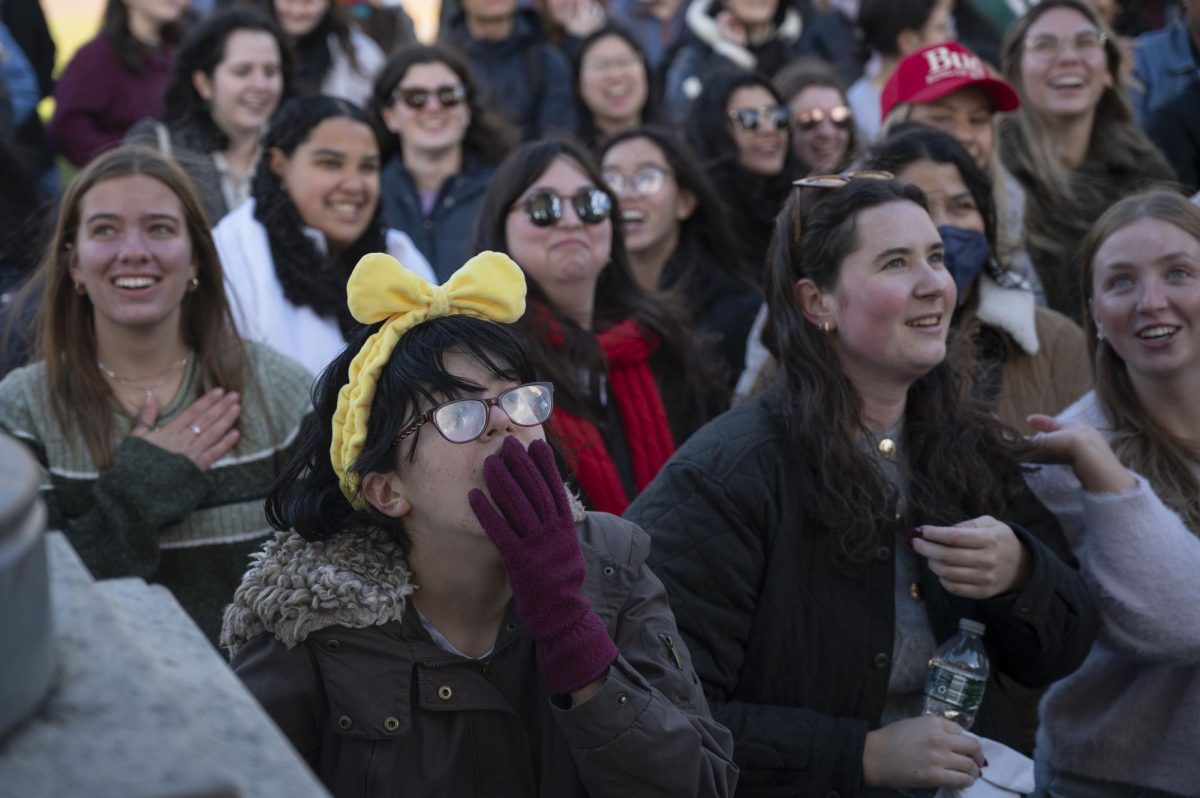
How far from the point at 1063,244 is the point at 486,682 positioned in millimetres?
3819

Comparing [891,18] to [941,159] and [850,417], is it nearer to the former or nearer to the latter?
[941,159]

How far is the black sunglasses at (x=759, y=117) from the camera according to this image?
6328 millimetres

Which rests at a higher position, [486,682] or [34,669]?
Result: [34,669]

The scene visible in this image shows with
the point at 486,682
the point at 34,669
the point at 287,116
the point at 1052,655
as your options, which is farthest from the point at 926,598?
the point at 287,116

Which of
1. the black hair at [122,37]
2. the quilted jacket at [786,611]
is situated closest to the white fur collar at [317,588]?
the quilted jacket at [786,611]

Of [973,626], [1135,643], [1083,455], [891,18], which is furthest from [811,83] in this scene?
[973,626]

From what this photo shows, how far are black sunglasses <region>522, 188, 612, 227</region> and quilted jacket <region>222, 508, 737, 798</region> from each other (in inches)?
89.5

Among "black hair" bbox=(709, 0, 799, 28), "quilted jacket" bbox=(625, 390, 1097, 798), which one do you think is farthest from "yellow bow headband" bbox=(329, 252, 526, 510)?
"black hair" bbox=(709, 0, 799, 28)

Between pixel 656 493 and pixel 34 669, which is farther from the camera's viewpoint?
pixel 656 493

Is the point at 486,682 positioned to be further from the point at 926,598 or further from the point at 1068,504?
the point at 1068,504

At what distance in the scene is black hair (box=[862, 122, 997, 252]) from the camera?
4.59 metres

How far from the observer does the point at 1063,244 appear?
219 inches

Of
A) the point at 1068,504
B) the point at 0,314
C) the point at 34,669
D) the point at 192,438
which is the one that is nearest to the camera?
the point at 34,669

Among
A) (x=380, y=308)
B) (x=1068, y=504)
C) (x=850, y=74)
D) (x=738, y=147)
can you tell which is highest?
(x=850, y=74)
